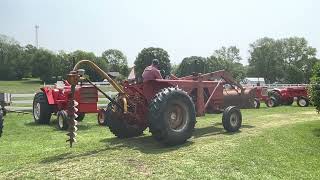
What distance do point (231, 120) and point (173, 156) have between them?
376cm

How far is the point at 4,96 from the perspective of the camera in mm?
21672

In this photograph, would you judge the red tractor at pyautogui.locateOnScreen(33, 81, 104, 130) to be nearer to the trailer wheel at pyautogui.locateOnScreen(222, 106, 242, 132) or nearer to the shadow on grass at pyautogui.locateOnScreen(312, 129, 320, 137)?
the trailer wheel at pyautogui.locateOnScreen(222, 106, 242, 132)

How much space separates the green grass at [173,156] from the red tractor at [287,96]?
518 inches

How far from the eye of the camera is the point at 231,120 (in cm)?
1270

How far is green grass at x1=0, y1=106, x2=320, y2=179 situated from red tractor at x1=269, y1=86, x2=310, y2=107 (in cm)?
1316

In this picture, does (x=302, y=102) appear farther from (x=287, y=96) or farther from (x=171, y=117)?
(x=171, y=117)

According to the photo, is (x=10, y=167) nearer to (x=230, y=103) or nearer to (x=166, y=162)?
(x=166, y=162)

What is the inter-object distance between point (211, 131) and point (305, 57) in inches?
3976

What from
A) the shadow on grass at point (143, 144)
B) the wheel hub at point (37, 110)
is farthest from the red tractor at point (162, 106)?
the wheel hub at point (37, 110)

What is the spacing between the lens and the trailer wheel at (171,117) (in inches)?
402

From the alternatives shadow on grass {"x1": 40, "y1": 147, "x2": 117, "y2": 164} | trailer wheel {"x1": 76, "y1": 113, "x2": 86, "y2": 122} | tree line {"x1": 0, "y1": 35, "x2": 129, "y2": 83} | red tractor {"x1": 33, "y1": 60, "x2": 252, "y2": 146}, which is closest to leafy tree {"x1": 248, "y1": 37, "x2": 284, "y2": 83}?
tree line {"x1": 0, "y1": 35, "x2": 129, "y2": 83}

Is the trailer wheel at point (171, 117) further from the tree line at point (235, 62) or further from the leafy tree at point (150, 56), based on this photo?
the tree line at point (235, 62)

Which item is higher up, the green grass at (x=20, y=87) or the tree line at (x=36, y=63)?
the tree line at (x=36, y=63)

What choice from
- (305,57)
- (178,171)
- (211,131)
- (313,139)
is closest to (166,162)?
(178,171)
